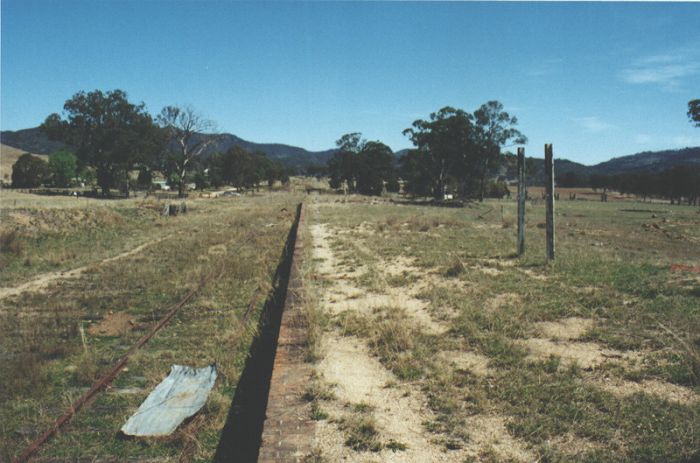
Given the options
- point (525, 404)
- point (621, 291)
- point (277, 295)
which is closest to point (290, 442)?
point (525, 404)

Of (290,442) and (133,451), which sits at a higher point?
(290,442)

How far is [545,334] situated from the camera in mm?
5691

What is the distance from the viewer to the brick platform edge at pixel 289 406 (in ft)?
10.7

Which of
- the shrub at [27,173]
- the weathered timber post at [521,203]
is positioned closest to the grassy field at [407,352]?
the weathered timber post at [521,203]

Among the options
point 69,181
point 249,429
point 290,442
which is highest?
point 69,181

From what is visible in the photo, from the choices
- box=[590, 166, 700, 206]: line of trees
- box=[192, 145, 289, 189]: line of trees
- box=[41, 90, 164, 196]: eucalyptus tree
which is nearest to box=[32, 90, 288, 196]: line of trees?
box=[41, 90, 164, 196]: eucalyptus tree

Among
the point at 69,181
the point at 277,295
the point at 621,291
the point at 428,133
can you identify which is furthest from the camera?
the point at 69,181

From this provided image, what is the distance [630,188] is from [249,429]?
4433 inches

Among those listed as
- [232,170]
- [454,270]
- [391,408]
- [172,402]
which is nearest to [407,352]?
[391,408]

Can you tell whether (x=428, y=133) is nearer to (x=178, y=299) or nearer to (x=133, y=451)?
(x=178, y=299)

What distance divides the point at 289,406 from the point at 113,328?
4544 mm

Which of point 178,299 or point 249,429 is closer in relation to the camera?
point 249,429

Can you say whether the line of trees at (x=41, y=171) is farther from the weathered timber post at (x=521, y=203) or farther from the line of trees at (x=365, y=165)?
the weathered timber post at (x=521, y=203)

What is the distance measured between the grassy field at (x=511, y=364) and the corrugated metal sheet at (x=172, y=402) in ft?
4.12
